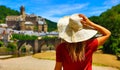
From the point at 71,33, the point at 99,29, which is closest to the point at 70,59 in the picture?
the point at 71,33

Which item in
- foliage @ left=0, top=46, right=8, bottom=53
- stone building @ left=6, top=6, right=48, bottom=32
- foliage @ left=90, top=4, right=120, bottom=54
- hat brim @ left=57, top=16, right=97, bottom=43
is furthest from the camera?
stone building @ left=6, top=6, right=48, bottom=32

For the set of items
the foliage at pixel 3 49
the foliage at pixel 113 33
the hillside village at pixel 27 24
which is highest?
the hillside village at pixel 27 24

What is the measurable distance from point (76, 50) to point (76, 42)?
111 millimetres

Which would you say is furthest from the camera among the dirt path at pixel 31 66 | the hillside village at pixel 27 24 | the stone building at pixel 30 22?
the stone building at pixel 30 22

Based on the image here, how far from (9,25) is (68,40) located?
151645 mm

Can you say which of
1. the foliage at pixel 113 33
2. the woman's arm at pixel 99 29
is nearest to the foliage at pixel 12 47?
the foliage at pixel 113 33

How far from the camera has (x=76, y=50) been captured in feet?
16.0

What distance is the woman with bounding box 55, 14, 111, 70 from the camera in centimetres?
488

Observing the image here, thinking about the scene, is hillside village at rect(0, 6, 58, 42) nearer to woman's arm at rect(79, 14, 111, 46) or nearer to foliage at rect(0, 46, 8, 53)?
foliage at rect(0, 46, 8, 53)

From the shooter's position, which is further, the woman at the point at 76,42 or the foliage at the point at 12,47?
the foliage at the point at 12,47

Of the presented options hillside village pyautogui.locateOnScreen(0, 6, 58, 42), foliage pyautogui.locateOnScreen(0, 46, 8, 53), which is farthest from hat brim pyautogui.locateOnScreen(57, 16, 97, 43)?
hillside village pyautogui.locateOnScreen(0, 6, 58, 42)

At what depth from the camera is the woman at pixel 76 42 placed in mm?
4879

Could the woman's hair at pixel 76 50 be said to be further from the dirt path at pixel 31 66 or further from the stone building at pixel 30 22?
the stone building at pixel 30 22

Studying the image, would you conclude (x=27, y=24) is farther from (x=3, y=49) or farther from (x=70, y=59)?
(x=70, y=59)
